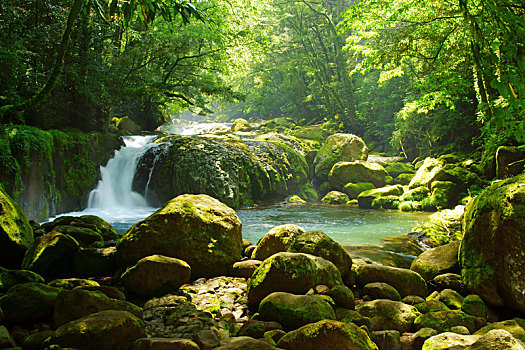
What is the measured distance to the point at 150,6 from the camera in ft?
8.70

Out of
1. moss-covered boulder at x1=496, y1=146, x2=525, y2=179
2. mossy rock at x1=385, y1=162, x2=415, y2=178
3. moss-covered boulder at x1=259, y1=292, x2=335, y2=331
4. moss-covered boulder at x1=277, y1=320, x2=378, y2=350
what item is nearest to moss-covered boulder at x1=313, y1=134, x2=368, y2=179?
mossy rock at x1=385, y1=162, x2=415, y2=178

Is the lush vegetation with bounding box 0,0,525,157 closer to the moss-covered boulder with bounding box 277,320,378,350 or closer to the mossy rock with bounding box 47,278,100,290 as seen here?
the moss-covered boulder with bounding box 277,320,378,350

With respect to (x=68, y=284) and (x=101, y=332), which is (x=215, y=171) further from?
(x=101, y=332)

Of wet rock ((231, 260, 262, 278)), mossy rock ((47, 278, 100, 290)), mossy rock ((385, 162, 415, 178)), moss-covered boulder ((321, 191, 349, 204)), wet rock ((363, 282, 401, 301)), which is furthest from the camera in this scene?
mossy rock ((385, 162, 415, 178))

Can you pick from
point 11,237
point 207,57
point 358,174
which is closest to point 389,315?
point 11,237

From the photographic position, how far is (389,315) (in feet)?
11.0

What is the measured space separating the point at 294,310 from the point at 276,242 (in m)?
2.12

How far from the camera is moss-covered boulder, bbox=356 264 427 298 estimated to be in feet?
13.9

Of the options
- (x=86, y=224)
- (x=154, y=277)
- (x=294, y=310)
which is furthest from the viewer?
(x=86, y=224)

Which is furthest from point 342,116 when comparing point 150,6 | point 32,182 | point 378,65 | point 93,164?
point 150,6

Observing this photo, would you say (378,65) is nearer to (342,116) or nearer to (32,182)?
(32,182)

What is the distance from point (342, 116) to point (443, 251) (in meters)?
25.8

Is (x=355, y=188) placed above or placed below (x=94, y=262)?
above

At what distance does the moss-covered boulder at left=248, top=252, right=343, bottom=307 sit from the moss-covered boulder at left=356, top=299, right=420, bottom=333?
0.52 metres
